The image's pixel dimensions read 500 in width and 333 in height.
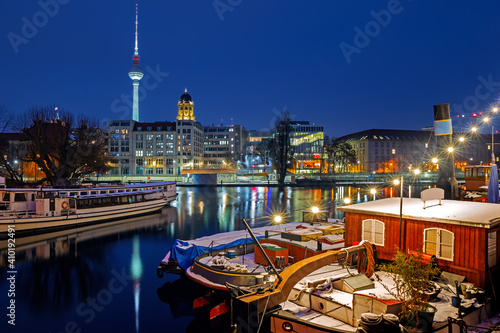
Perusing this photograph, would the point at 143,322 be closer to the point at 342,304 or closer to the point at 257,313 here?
the point at 257,313

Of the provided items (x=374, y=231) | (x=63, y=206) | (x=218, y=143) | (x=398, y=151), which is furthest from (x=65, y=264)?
(x=218, y=143)

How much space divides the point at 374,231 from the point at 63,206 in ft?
112

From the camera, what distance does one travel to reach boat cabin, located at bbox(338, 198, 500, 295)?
11133 mm

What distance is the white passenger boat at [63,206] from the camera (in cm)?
3275

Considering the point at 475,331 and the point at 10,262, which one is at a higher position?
the point at 475,331

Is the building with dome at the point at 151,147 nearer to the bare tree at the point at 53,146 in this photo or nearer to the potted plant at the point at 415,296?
the bare tree at the point at 53,146

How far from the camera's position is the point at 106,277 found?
21469mm

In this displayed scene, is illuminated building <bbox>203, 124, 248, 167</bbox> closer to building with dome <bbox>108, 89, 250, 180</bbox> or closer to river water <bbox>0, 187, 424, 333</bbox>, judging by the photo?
building with dome <bbox>108, 89, 250, 180</bbox>

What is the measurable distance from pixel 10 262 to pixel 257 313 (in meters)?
23.8

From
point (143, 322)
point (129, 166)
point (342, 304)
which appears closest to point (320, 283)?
point (342, 304)

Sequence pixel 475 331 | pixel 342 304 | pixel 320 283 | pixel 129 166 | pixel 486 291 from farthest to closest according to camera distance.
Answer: pixel 129 166 < pixel 320 283 < pixel 486 291 < pixel 342 304 < pixel 475 331

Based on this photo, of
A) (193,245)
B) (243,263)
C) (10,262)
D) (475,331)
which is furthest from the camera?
(10,262)

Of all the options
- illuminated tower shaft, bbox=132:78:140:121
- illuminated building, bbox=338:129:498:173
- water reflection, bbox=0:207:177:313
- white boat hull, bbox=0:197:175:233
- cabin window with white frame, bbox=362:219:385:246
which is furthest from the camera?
illuminated tower shaft, bbox=132:78:140:121

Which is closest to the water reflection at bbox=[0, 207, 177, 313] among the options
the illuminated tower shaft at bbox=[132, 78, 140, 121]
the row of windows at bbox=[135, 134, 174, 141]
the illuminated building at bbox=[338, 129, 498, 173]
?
the row of windows at bbox=[135, 134, 174, 141]
